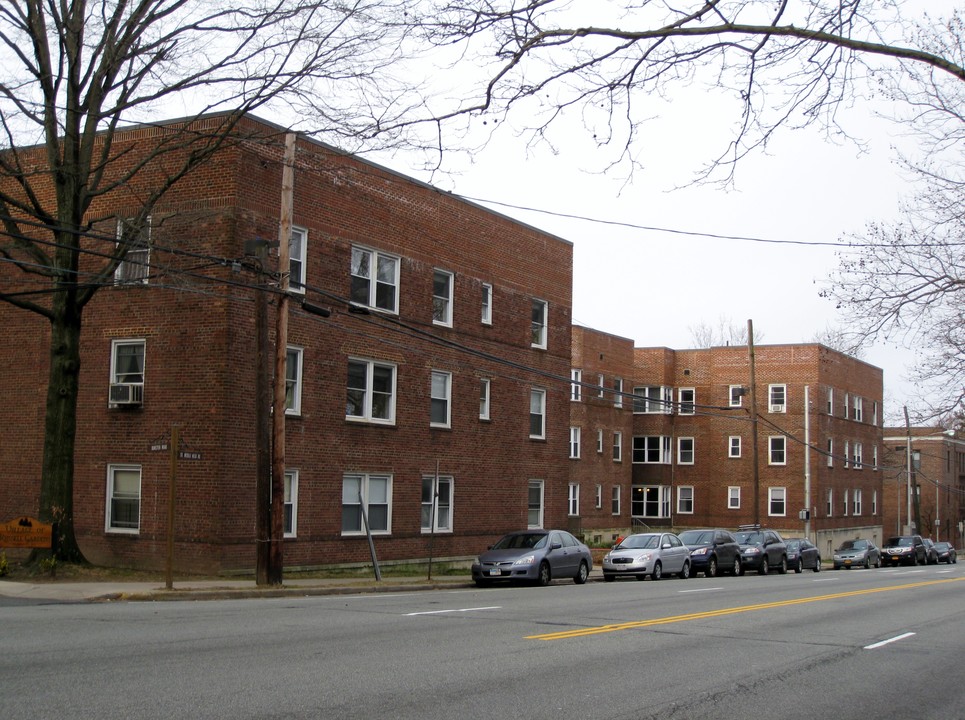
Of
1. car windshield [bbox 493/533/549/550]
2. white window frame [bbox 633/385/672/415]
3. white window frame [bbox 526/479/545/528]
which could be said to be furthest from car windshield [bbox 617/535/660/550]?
white window frame [bbox 633/385/672/415]

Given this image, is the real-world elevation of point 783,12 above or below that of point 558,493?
above

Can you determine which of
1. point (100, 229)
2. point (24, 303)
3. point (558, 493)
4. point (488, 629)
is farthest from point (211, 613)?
point (558, 493)

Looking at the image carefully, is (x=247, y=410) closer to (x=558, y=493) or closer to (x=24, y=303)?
(x=24, y=303)

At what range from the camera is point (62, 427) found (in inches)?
851

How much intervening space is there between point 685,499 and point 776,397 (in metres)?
7.97

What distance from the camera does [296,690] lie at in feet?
29.8

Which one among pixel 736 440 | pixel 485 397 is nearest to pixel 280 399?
pixel 485 397

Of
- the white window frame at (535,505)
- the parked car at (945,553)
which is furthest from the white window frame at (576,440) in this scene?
the parked car at (945,553)

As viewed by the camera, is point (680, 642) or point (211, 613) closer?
point (680, 642)

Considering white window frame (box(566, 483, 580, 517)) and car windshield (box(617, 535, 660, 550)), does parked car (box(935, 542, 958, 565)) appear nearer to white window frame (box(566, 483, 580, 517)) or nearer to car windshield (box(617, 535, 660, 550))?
white window frame (box(566, 483, 580, 517))

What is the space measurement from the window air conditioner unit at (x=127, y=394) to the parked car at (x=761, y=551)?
70.6 ft

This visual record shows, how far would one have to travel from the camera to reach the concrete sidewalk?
18781 mm

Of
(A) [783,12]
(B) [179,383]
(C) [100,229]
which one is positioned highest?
(C) [100,229]

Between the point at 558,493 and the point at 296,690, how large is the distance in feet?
91.5
